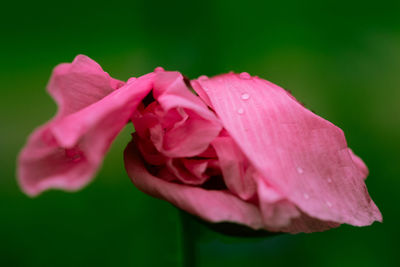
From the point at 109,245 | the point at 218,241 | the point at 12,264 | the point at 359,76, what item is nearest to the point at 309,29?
the point at 359,76

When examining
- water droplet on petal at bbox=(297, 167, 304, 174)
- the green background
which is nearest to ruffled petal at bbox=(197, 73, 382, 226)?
water droplet on petal at bbox=(297, 167, 304, 174)

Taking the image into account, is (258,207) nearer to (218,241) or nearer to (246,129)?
(246,129)

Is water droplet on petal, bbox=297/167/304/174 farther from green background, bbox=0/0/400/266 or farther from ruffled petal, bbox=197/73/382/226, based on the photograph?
green background, bbox=0/0/400/266

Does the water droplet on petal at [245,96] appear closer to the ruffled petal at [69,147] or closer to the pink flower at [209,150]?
the pink flower at [209,150]

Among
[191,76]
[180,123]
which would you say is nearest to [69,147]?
[180,123]

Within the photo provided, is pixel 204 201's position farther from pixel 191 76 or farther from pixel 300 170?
pixel 191 76

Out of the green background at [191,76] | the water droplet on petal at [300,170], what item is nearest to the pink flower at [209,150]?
the water droplet on petal at [300,170]
